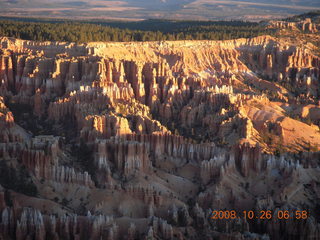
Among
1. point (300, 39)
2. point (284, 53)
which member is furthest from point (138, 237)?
point (300, 39)

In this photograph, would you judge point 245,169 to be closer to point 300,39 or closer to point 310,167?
point 310,167

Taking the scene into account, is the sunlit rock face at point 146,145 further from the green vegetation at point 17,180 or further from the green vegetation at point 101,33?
the green vegetation at point 101,33

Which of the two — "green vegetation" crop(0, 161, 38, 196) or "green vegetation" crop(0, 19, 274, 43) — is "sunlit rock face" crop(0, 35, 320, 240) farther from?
"green vegetation" crop(0, 19, 274, 43)

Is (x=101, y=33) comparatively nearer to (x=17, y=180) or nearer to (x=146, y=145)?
(x=146, y=145)

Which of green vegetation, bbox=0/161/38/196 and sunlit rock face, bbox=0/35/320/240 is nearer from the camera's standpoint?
sunlit rock face, bbox=0/35/320/240

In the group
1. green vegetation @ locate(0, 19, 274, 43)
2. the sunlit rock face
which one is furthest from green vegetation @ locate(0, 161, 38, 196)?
green vegetation @ locate(0, 19, 274, 43)
